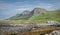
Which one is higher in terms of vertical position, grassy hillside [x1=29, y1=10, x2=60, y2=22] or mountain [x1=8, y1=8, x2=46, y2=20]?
mountain [x1=8, y1=8, x2=46, y2=20]

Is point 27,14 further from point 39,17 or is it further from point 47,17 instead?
point 47,17

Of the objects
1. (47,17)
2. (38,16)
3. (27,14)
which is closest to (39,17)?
(38,16)

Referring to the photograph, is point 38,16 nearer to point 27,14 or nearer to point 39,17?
point 39,17

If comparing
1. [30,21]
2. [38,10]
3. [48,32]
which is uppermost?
[38,10]

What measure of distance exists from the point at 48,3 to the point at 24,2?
0.76m

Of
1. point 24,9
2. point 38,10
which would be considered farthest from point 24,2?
point 38,10

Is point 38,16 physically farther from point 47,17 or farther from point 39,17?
point 47,17

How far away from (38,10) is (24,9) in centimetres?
47

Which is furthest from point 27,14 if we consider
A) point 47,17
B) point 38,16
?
point 47,17

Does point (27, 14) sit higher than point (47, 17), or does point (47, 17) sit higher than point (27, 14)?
point (27, 14)

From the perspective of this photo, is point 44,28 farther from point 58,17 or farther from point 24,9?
point 24,9

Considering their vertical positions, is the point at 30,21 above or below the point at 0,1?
below

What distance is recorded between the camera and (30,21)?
4789 mm

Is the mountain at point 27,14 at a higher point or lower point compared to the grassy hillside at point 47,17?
higher
